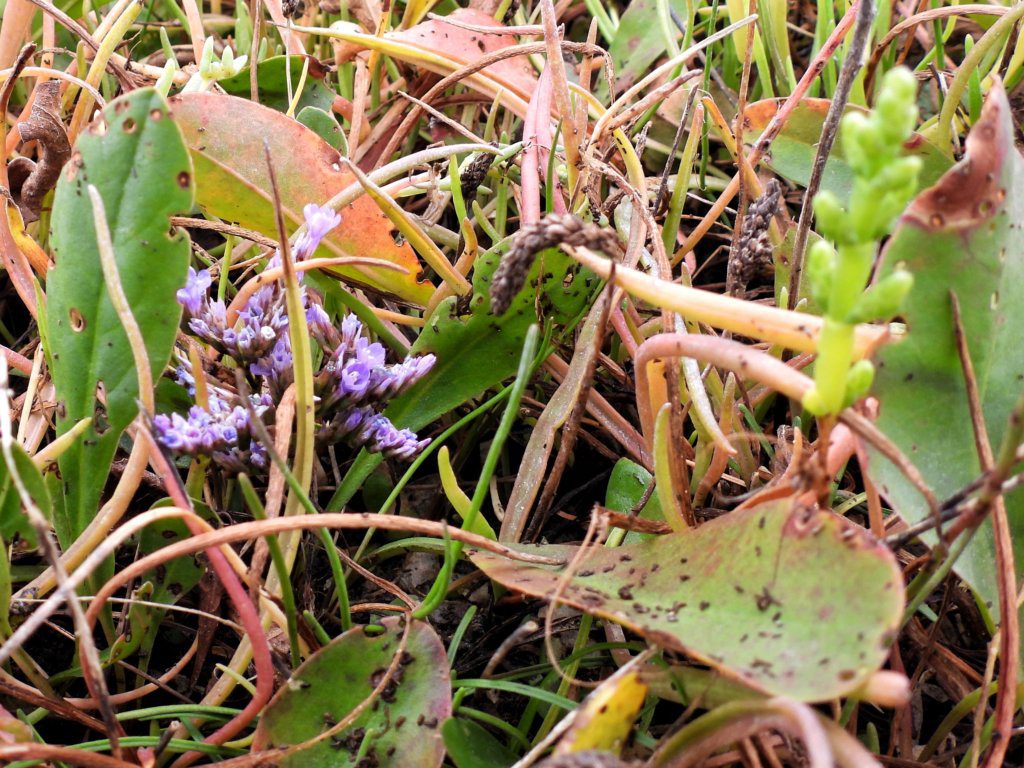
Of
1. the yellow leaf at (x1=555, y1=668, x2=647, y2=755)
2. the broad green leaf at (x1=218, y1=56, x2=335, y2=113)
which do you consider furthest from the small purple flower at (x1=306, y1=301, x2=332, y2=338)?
the broad green leaf at (x1=218, y1=56, x2=335, y2=113)

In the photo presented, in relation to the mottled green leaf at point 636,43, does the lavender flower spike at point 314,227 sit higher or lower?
lower

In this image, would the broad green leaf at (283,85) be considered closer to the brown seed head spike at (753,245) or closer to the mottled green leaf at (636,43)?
the mottled green leaf at (636,43)

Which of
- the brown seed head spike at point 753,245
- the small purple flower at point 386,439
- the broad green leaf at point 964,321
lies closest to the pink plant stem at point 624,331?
the brown seed head spike at point 753,245

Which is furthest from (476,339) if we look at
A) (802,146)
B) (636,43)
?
(636,43)

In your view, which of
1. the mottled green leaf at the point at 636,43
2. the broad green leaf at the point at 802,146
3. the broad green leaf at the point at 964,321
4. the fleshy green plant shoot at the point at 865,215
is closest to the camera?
the fleshy green plant shoot at the point at 865,215

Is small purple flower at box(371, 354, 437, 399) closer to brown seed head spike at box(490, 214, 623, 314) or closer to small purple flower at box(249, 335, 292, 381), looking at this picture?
small purple flower at box(249, 335, 292, 381)

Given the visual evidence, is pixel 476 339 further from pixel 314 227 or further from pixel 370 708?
pixel 370 708
